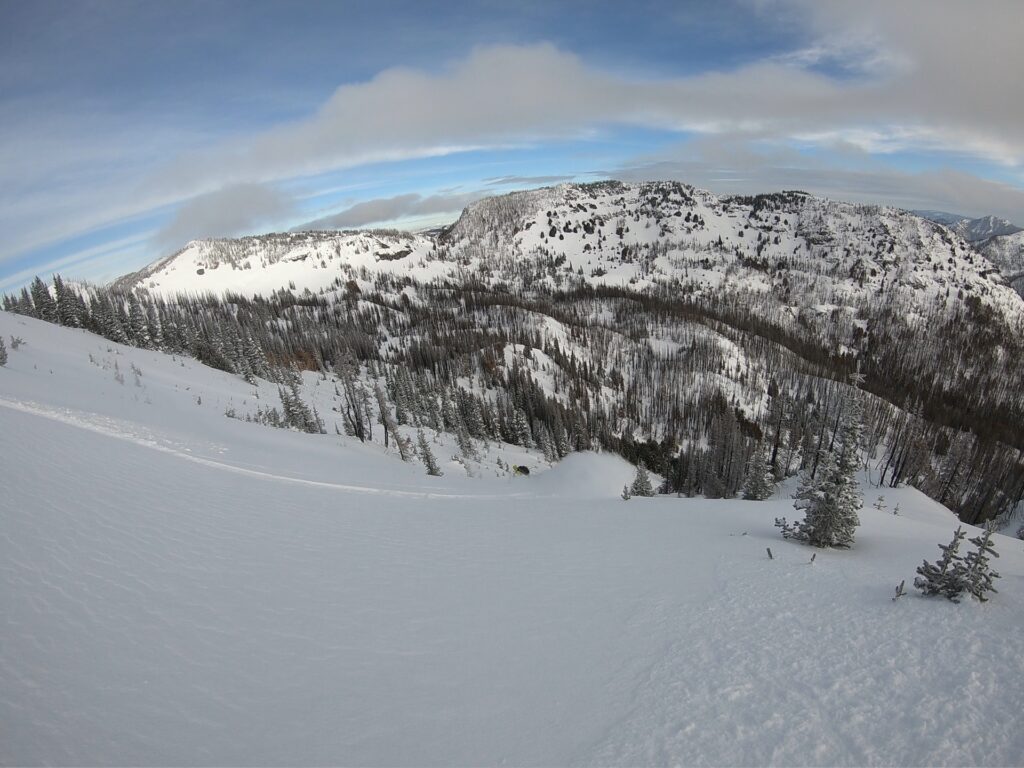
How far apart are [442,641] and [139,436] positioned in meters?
14.3

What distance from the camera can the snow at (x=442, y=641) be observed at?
4180 mm

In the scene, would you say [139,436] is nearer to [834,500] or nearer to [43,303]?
[834,500]

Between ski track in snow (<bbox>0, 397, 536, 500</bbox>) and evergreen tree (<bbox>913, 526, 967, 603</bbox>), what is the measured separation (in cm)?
1417

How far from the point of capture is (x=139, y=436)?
48.3ft

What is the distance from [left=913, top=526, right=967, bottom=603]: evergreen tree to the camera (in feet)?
21.4

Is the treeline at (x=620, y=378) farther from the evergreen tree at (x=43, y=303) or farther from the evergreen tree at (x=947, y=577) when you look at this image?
the evergreen tree at (x=947, y=577)

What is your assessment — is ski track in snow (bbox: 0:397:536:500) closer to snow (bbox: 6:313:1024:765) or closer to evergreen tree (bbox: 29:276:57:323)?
snow (bbox: 6:313:1024:765)

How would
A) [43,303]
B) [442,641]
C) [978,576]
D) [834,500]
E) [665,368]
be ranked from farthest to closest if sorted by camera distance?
[665,368] → [43,303] → [834,500] → [442,641] → [978,576]

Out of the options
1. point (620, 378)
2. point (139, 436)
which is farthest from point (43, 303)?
point (620, 378)

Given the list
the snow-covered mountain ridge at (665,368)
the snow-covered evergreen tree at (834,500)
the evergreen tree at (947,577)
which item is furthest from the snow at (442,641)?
the snow-covered mountain ridge at (665,368)

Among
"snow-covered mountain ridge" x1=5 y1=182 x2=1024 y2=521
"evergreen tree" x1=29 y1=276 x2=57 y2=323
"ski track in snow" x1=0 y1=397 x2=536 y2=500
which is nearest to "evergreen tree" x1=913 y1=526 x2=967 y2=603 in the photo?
"ski track in snow" x1=0 y1=397 x2=536 y2=500

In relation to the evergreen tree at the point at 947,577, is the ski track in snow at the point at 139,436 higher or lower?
lower

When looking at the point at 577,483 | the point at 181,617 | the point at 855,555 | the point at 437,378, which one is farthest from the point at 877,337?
the point at 181,617

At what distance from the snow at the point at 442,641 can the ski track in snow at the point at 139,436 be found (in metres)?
1.82
